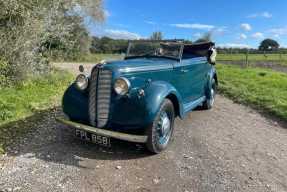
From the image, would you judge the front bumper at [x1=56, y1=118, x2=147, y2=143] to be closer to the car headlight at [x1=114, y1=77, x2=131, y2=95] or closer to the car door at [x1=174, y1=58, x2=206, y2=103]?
the car headlight at [x1=114, y1=77, x2=131, y2=95]

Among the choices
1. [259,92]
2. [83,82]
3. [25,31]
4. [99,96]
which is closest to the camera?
[99,96]

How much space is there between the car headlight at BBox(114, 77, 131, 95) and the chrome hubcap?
0.74 m

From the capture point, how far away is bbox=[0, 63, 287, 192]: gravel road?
13.4 ft

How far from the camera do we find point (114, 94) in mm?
4914

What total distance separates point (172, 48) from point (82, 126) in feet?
8.60

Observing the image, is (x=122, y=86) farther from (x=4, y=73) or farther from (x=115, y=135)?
(x=4, y=73)

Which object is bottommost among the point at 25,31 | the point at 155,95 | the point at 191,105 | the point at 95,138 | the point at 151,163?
the point at 151,163

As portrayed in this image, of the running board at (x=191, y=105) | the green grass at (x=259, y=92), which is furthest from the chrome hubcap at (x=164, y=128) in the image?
the green grass at (x=259, y=92)

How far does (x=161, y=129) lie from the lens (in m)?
5.15

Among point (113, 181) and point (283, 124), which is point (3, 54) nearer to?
point (113, 181)

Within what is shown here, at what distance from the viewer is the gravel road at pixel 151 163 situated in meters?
4.10

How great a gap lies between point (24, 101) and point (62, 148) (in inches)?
124

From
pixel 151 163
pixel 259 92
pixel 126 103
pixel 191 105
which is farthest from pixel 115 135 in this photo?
pixel 259 92

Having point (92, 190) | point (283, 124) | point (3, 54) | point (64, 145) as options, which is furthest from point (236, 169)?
point (3, 54)
